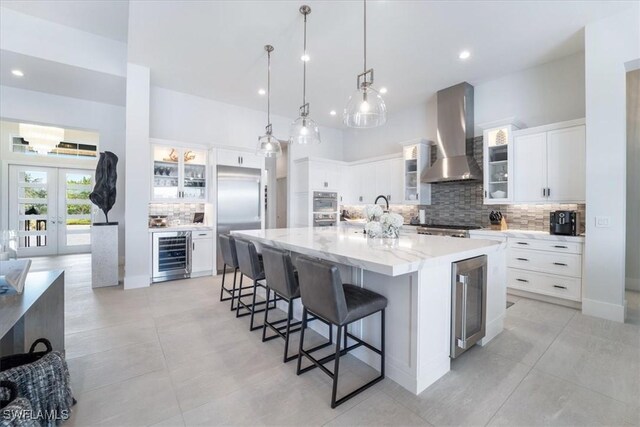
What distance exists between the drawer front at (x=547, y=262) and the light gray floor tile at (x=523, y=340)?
0.95 meters

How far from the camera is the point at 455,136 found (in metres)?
4.74

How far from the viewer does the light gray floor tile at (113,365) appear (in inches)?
76.1

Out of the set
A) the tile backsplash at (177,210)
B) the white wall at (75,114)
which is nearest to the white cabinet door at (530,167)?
the tile backsplash at (177,210)

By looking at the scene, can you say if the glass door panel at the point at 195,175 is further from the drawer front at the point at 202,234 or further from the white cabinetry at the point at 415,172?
the white cabinetry at the point at 415,172

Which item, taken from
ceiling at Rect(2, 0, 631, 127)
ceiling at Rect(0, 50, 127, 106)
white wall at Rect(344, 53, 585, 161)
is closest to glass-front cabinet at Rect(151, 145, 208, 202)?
ceiling at Rect(2, 0, 631, 127)

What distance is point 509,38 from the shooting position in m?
3.46

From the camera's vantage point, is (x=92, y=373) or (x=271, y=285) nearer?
(x=92, y=373)

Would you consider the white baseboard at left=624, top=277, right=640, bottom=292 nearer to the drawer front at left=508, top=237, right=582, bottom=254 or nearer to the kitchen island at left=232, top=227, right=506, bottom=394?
the drawer front at left=508, top=237, right=582, bottom=254

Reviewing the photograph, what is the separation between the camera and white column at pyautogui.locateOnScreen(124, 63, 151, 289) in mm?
4172

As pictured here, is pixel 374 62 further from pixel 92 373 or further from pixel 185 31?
pixel 92 373

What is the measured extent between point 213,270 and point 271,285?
9.88 feet

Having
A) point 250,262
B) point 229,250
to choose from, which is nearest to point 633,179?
point 250,262

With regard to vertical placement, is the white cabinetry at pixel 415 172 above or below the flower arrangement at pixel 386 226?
above

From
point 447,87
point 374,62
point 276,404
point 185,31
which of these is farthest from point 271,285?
point 447,87
